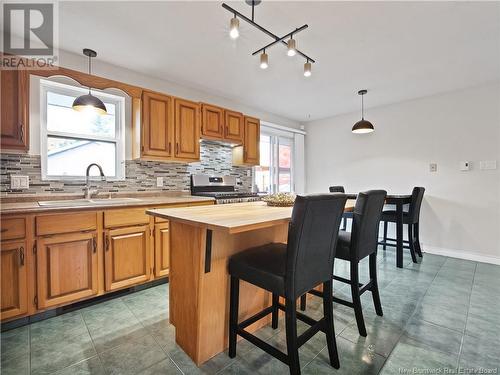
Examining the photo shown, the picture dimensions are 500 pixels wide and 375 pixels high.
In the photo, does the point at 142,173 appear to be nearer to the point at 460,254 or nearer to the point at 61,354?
the point at 61,354

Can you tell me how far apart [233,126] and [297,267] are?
277cm

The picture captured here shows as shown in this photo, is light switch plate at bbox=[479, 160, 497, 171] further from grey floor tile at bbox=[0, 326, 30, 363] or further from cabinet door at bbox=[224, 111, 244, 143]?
grey floor tile at bbox=[0, 326, 30, 363]

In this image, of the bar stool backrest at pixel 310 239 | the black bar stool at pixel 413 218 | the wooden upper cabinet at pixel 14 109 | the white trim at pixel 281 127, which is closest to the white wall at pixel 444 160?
the black bar stool at pixel 413 218

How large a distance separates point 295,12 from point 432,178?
10.9 feet

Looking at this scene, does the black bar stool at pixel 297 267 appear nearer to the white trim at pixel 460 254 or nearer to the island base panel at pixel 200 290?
the island base panel at pixel 200 290

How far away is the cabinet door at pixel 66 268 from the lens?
187 centimetres

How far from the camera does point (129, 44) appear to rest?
2363 millimetres

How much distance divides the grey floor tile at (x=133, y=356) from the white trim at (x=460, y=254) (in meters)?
4.00

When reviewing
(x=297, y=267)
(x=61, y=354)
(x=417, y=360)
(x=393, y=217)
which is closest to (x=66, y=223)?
(x=61, y=354)

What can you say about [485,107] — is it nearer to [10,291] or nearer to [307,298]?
[307,298]

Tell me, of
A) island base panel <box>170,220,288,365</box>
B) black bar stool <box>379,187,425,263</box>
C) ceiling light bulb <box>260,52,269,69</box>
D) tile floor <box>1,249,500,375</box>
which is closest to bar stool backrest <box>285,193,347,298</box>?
island base panel <box>170,220,288,365</box>

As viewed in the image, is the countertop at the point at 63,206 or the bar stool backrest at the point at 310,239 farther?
the countertop at the point at 63,206

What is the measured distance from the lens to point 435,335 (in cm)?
173

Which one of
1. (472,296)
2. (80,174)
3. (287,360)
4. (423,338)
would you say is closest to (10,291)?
(80,174)
